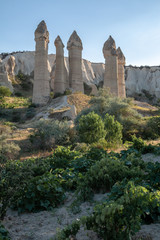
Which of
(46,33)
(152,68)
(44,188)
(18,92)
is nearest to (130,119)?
(44,188)

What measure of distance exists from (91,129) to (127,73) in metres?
48.1

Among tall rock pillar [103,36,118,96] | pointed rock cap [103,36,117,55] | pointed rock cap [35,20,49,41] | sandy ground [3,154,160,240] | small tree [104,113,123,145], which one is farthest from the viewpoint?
pointed rock cap [103,36,117,55]

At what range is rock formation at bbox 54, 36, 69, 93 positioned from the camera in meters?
24.3

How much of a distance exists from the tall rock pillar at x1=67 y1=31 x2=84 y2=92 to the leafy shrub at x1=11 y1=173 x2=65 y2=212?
21839mm

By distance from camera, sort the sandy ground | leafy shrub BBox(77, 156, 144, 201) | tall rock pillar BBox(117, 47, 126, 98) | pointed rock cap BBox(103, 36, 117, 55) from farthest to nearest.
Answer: tall rock pillar BBox(117, 47, 126, 98), pointed rock cap BBox(103, 36, 117, 55), leafy shrub BBox(77, 156, 144, 201), the sandy ground

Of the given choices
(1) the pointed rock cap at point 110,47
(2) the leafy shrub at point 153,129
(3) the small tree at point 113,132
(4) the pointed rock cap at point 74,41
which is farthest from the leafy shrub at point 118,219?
(4) the pointed rock cap at point 74,41

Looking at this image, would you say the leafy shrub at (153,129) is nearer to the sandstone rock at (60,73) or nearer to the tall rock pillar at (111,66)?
the tall rock pillar at (111,66)

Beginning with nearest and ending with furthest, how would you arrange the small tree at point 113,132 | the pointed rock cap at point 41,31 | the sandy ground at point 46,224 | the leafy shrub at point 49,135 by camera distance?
the sandy ground at point 46,224 < the small tree at point 113,132 < the leafy shrub at point 49,135 < the pointed rock cap at point 41,31

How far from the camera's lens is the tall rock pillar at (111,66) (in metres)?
24.7

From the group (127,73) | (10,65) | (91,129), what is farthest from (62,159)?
(127,73)

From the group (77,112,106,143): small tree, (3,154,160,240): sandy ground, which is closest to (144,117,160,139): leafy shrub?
(77,112,106,143): small tree

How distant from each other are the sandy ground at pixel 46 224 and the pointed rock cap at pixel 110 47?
23.4m

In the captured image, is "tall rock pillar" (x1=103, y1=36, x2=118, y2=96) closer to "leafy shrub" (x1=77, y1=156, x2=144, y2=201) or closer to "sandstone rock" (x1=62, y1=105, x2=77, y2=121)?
"sandstone rock" (x1=62, y1=105, x2=77, y2=121)

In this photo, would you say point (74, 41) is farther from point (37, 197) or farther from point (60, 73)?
point (37, 197)
